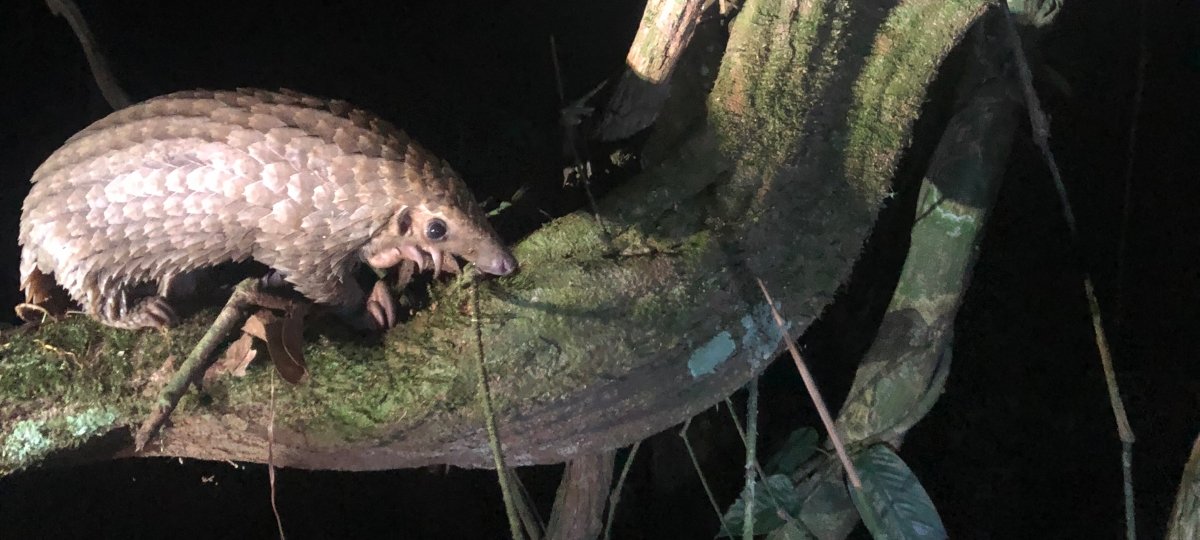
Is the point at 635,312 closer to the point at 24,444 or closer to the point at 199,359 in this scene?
the point at 199,359

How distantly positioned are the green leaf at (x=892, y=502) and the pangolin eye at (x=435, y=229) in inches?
45.2

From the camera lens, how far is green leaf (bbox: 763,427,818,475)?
1812mm

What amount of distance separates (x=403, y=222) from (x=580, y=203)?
56cm

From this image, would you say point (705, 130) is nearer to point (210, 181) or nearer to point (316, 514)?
point (210, 181)

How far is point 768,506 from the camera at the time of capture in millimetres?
1698

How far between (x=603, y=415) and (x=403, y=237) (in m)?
0.52

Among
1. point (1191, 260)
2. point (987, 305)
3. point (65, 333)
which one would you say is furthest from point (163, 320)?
point (1191, 260)

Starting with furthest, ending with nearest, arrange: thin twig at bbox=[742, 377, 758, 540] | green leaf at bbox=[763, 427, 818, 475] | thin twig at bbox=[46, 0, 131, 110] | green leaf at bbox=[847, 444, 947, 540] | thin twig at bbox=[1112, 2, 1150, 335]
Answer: thin twig at bbox=[1112, 2, 1150, 335] → green leaf at bbox=[763, 427, 818, 475] → green leaf at bbox=[847, 444, 947, 540] → thin twig at bbox=[742, 377, 758, 540] → thin twig at bbox=[46, 0, 131, 110]

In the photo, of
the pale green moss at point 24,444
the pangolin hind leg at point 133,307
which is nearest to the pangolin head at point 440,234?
the pangolin hind leg at point 133,307

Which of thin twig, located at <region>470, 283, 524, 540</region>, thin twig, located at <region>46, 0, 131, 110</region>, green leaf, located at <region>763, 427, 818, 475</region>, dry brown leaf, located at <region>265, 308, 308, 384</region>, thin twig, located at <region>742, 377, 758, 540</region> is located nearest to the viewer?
thin twig, located at <region>470, 283, 524, 540</region>

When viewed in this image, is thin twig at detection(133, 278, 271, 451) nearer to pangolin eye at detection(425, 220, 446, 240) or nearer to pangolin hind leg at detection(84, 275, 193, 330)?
pangolin hind leg at detection(84, 275, 193, 330)

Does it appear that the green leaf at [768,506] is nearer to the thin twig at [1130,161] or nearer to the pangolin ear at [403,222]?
the pangolin ear at [403,222]

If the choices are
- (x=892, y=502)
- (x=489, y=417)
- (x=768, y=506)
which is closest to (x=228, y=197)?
(x=489, y=417)

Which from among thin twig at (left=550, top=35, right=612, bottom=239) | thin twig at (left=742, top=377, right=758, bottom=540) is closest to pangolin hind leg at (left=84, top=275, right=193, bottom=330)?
thin twig at (left=550, top=35, right=612, bottom=239)
